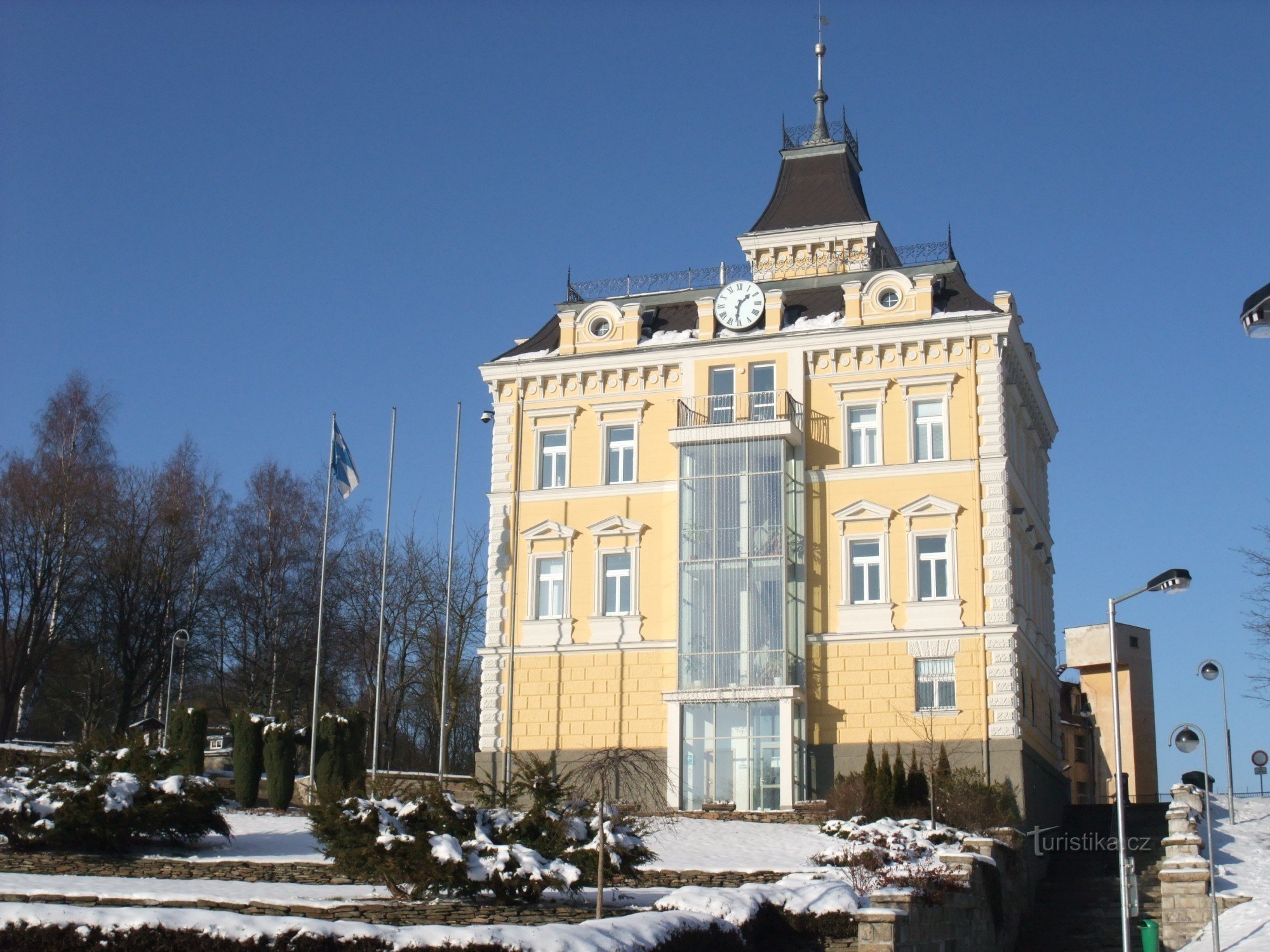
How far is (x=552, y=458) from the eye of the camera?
1730 inches

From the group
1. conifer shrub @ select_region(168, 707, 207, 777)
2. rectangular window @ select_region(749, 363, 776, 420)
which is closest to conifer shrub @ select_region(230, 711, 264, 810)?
conifer shrub @ select_region(168, 707, 207, 777)

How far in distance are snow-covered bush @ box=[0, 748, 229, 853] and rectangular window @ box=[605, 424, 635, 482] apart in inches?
663

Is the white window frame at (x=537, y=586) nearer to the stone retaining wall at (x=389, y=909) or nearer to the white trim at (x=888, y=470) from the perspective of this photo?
the white trim at (x=888, y=470)

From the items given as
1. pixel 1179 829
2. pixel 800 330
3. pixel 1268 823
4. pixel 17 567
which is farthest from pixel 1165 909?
pixel 17 567

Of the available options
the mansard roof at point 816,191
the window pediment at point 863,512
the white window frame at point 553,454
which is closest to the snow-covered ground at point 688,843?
the window pediment at point 863,512

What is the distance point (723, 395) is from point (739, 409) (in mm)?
622

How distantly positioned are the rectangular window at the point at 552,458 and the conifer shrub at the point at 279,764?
10.9 m

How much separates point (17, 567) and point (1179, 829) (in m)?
36.9

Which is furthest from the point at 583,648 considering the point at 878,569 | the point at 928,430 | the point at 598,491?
the point at 928,430

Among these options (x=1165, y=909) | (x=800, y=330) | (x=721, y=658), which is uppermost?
(x=800, y=330)

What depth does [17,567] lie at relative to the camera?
165ft

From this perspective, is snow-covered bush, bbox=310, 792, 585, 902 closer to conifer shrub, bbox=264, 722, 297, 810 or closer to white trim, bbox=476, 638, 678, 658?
conifer shrub, bbox=264, 722, 297, 810

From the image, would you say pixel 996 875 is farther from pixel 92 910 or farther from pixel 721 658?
pixel 92 910

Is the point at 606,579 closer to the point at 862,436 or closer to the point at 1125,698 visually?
the point at 862,436
